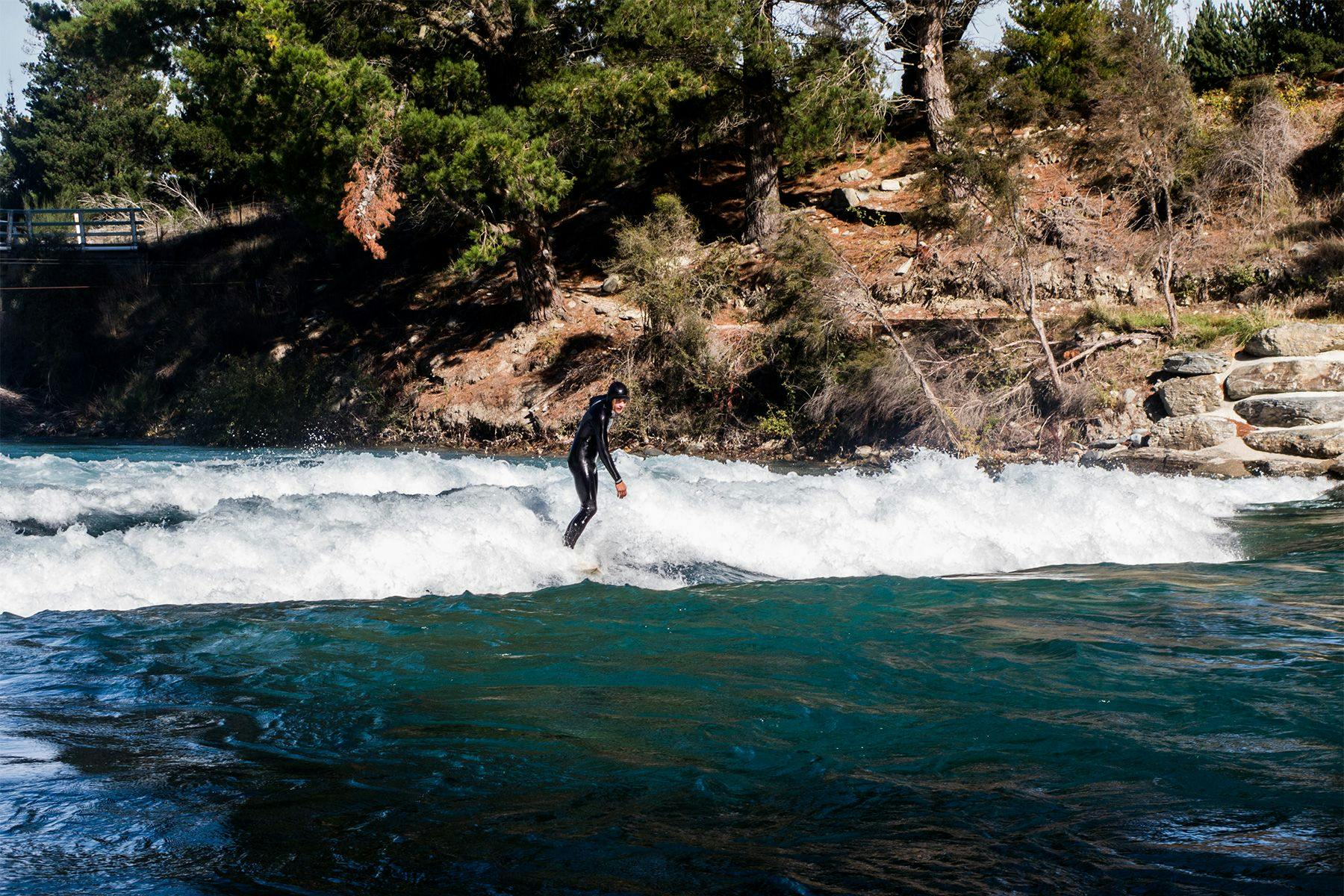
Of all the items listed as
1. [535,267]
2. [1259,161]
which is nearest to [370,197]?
[535,267]

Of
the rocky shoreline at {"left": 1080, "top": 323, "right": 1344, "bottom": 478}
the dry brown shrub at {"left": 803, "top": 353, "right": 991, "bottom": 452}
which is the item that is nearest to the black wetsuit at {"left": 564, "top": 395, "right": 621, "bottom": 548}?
the rocky shoreline at {"left": 1080, "top": 323, "right": 1344, "bottom": 478}

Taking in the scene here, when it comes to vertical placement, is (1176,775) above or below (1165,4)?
below

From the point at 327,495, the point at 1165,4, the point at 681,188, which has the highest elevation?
the point at 1165,4

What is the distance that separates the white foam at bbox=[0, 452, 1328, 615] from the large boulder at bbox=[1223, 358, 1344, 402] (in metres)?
3.20

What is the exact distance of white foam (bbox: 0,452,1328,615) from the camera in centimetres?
978

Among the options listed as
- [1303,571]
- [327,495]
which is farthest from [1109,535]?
[327,495]

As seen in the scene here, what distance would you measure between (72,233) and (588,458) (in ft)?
108

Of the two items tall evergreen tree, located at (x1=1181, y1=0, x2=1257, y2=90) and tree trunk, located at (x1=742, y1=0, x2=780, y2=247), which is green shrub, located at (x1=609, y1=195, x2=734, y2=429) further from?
tall evergreen tree, located at (x1=1181, y1=0, x2=1257, y2=90)

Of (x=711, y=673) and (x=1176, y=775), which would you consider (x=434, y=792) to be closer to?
(x=711, y=673)

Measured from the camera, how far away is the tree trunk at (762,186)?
26.8 meters

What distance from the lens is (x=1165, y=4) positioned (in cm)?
2655

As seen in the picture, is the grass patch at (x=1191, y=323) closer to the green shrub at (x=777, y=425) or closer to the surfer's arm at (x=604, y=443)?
the green shrub at (x=777, y=425)

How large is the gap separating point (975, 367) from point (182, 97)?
1900 centimetres

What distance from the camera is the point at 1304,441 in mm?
16406
